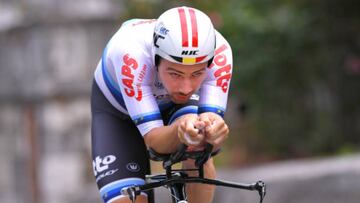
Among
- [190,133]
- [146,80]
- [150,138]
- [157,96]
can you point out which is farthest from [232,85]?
[190,133]

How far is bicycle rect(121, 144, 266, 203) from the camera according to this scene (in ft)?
20.1

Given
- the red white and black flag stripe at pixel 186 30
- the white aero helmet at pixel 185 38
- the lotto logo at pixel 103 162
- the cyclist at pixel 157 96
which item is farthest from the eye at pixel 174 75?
the lotto logo at pixel 103 162

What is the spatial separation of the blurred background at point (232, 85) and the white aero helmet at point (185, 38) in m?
7.18

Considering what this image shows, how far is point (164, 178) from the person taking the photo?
21.6 ft

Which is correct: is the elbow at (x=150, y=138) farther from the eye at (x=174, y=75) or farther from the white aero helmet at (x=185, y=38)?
the white aero helmet at (x=185, y=38)

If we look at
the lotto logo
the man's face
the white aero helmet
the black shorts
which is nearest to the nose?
the man's face

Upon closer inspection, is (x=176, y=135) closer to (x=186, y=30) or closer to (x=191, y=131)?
(x=191, y=131)

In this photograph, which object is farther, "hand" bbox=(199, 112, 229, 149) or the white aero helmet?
the white aero helmet

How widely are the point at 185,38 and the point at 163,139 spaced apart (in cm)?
64

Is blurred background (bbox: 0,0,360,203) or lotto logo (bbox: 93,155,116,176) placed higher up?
blurred background (bbox: 0,0,360,203)

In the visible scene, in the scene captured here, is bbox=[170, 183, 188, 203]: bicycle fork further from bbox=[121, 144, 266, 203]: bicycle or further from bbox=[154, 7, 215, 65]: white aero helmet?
bbox=[154, 7, 215, 65]: white aero helmet

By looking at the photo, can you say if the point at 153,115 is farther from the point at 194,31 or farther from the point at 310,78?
the point at 310,78

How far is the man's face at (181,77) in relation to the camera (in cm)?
616

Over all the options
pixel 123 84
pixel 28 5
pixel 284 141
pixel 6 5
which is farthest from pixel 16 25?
pixel 123 84
